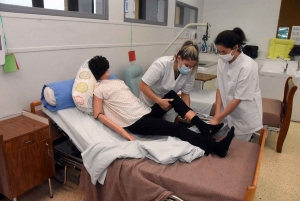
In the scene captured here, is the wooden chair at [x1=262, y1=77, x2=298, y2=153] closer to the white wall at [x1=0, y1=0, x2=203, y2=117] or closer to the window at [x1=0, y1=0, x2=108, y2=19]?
the white wall at [x1=0, y1=0, x2=203, y2=117]

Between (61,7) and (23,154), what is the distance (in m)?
1.32

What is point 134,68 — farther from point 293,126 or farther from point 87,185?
point 293,126

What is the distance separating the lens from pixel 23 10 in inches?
72.0

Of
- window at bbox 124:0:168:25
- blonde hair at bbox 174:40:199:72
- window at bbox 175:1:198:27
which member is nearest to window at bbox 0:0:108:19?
window at bbox 124:0:168:25

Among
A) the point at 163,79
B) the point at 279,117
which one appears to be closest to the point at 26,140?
the point at 163,79

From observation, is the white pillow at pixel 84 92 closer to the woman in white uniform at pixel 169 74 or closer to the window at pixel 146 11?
the woman in white uniform at pixel 169 74

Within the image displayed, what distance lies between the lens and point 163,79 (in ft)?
6.77

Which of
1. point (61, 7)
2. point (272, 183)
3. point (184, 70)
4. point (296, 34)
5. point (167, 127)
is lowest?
point (272, 183)

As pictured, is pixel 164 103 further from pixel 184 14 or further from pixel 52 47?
pixel 184 14

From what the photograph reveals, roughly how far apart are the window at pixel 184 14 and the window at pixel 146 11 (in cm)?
42

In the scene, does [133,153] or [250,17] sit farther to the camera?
[250,17]

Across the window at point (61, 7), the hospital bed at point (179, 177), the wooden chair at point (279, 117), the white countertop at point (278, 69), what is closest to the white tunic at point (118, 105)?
the hospital bed at point (179, 177)

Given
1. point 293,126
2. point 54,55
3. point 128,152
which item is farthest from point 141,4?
point 293,126

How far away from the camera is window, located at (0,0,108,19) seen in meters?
1.79
